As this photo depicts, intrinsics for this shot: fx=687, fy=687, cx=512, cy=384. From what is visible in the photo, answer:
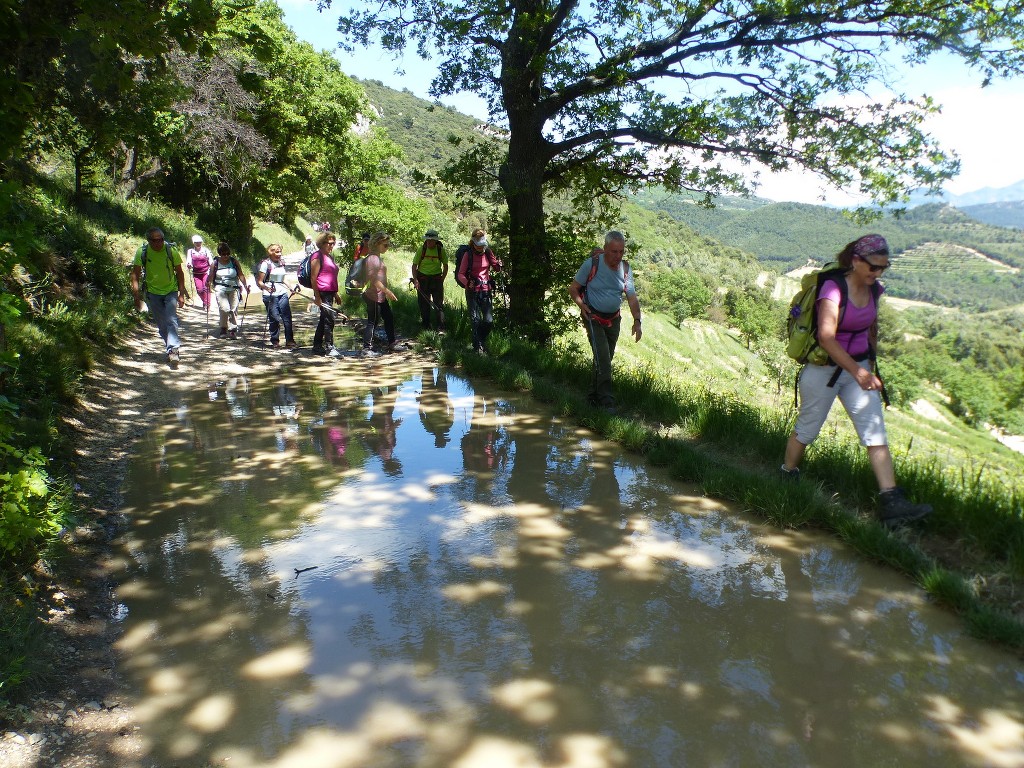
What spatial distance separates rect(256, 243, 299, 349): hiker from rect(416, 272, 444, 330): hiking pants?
87.4 inches

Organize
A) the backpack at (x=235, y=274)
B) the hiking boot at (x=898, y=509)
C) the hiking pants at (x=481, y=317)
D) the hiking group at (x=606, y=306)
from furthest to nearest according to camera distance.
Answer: the backpack at (x=235, y=274) → the hiking pants at (x=481, y=317) → the hiking group at (x=606, y=306) → the hiking boot at (x=898, y=509)

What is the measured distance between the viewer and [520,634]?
3.37m

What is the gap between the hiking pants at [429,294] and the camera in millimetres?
12688

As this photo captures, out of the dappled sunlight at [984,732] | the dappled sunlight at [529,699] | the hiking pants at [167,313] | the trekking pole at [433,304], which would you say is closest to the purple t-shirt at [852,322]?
the dappled sunlight at [984,732]

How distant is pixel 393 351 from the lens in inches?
455

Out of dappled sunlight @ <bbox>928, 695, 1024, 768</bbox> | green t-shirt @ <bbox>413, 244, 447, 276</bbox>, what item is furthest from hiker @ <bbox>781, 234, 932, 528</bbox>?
green t-shirt @ <bbox>413, 244, 447, 276</bbox>

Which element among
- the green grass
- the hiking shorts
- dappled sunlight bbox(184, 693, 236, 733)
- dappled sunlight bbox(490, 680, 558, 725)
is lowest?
dappled sunlight bbox(184, 693, 236, 733)

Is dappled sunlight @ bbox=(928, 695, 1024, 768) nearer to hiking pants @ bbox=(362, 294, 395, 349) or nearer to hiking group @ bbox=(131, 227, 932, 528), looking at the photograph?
hiking group @ bbox=(131, 227, 932, 528)

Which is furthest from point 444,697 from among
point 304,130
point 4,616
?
point 304,130

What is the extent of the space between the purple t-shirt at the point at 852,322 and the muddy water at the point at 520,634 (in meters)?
1.39

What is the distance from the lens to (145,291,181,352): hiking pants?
10.5 meters

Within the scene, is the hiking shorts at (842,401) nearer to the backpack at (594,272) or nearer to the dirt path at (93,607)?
the backpack at (594,272)

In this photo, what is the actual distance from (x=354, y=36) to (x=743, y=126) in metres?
6.81

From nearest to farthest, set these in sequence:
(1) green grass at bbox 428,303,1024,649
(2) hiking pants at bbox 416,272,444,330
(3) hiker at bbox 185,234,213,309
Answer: (1) green grass at bbox 428,303,1024,649, (2) hiking pants at bbox 416,272,444,330, (3) hiker at bbox 185,234,213,309
